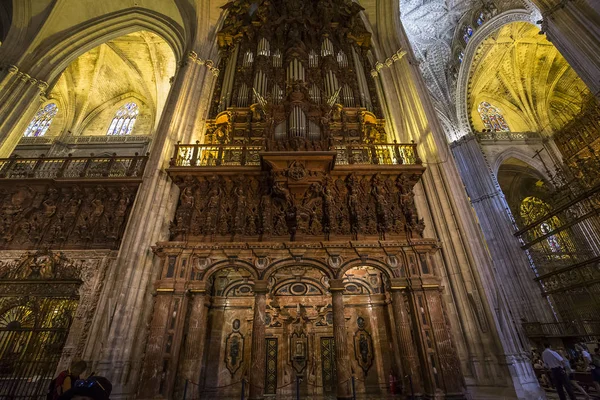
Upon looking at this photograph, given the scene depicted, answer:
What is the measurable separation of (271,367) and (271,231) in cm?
405

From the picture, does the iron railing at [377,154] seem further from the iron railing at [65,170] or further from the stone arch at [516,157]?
the stone arch at [516,157]

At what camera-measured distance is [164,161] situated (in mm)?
7766

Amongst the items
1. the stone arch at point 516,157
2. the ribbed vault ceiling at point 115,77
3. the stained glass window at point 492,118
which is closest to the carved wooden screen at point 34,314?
the ribbed vault ceiling at point 115,77

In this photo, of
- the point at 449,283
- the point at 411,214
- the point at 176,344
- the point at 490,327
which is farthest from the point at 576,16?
the point at 176,344

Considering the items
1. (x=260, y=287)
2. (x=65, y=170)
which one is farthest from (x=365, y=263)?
(x=65, y=170)

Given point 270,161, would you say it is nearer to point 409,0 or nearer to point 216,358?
point 216,358

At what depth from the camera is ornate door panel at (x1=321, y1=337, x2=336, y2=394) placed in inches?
298

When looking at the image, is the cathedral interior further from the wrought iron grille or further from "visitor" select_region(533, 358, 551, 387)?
"visitor" select_region(533, 358, 551, 387)

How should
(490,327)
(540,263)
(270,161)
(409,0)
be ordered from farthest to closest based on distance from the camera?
1. (409,0)
2. (540,263)
3. (270,161)
4. (490,327)

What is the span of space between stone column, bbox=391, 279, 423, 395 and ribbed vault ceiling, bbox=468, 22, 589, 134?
1680cm

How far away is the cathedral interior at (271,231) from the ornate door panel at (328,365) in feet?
0.19

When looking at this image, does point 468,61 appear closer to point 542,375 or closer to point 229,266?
point 542,375

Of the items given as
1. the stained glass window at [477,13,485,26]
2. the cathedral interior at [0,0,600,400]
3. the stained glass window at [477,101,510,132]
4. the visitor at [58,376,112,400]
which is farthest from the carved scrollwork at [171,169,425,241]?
the stained glass window at [477,101,510,132]

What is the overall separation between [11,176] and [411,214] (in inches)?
448
